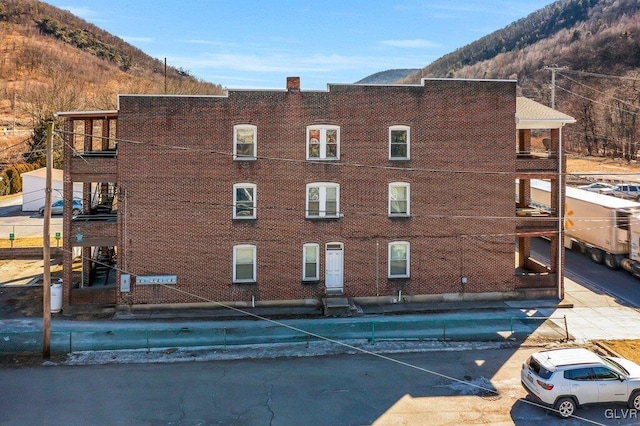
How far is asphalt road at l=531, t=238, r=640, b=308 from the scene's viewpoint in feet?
90.5

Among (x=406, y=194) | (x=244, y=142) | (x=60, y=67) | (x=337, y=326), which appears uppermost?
(x=60, y=67)

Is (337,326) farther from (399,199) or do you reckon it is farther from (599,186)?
(599,186)

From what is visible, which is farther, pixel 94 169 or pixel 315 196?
pixel 315 196

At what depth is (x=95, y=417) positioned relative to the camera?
15164 millimetres

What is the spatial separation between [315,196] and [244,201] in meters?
3.39

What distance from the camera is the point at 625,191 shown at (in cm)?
4812

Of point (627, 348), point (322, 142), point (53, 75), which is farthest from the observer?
point (53, 75)

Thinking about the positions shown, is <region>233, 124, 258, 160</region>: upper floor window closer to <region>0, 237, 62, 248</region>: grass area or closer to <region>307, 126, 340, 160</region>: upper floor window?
<region>307, 126, 340, 160</region>: upper floor window

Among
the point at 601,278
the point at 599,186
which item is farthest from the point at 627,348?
the point at 599,186

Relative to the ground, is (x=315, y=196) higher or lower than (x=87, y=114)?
lower

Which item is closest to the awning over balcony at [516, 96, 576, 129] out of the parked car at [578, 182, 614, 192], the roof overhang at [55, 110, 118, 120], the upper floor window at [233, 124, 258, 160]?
the upper floor window at [233, 124, 258, 160]

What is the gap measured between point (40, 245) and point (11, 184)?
29768 millimetres

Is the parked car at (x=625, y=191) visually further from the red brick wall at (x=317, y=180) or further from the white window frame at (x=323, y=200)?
the white window frame at (x=323, y=200)

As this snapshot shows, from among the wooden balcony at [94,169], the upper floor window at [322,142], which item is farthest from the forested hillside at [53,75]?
the upper floor window at [322,142]
